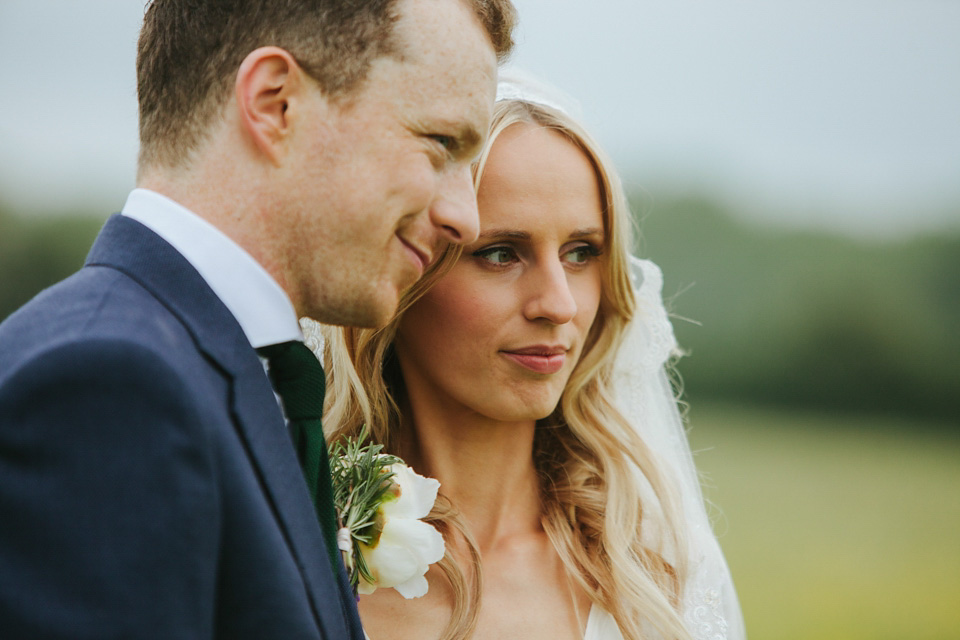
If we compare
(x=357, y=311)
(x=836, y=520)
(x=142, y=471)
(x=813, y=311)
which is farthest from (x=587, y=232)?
(x=813, y=311)

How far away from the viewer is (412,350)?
322cm

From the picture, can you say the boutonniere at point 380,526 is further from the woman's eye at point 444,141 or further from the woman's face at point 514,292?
the woman's eye at point 444,141

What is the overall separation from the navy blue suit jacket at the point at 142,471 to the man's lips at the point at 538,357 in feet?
4.53

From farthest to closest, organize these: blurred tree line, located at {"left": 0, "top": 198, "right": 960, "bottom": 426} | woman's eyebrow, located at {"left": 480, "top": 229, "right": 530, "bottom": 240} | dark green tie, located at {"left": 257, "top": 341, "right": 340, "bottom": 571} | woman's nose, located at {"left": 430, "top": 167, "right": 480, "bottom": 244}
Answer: blurred tree line, located at {"left": 0, "top": 198, "right": 960, "bottom": 426}
woman's eyebrow, located at {"left": 480, "top": 229, "right": 530, "bottom": 240}
woman's nose, located at {"left": 430, "top": 167, "right": 480, "bottom": 244}
dark green tie, located at {"left": 257, "top": 341, "right": 340, "bottom": 571}

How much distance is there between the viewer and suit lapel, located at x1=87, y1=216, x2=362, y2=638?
1.65 metres

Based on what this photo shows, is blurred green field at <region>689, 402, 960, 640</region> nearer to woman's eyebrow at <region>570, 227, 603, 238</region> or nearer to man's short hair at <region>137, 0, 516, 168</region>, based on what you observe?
woman's eyebrow at <region>570, 227, 603, 238</region>

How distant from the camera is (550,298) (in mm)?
2943

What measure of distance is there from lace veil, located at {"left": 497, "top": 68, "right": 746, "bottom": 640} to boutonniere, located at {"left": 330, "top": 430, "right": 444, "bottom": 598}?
112 cm

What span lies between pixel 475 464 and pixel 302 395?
1.42 metres

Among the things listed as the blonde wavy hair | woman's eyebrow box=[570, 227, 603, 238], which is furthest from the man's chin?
woman's eyebrow box=[570, 227, 603, 238]

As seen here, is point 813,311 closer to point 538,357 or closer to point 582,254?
point 582,254

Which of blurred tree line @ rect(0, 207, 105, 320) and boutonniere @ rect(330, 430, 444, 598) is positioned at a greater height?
boutonniere @ rect(330, 430, 444, 598)

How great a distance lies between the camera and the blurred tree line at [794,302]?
2172 cm

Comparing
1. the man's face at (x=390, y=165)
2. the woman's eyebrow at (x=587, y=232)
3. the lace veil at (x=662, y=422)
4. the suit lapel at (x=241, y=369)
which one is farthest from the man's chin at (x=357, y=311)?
the lace veil at (x=662, y=422)
